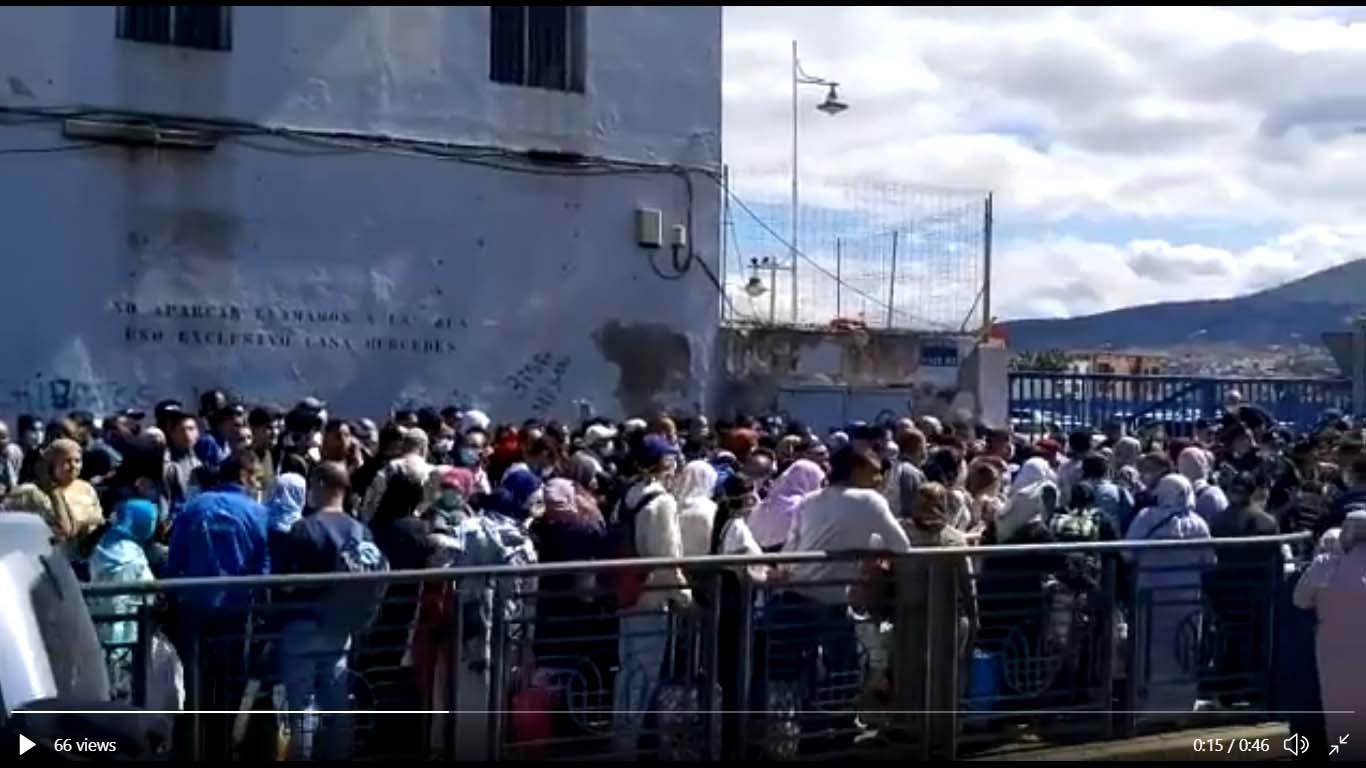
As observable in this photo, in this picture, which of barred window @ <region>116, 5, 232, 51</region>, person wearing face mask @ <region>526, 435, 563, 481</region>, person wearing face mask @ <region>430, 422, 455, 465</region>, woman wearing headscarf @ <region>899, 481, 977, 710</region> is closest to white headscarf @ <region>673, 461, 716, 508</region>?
woman wearing headscarf @ <region>899, 481, 977, 710</region>

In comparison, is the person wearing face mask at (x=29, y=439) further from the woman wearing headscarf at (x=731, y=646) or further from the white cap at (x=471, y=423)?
the woman wearing headscarf at (x=731, y=646)

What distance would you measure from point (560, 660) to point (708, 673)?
0.70 m

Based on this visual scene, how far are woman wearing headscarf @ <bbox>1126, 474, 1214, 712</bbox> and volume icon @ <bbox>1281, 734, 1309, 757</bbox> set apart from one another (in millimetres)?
660

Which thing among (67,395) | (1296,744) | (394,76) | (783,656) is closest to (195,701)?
(783,656)

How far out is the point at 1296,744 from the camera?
8906mm

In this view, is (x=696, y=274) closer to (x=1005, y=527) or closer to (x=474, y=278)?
(x=474, y=278)

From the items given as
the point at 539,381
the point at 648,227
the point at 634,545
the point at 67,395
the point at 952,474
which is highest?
the point at 648,227

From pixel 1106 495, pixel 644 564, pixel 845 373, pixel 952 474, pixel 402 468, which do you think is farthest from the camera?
pixel 845 373

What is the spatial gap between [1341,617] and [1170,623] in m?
1.90

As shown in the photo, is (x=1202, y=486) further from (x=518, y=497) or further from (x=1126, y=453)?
(x=518, y=497)

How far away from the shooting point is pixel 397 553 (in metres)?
8.65

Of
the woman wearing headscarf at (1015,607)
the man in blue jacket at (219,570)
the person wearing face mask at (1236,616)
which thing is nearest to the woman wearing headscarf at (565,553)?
the man in blue jacket at (219,570)

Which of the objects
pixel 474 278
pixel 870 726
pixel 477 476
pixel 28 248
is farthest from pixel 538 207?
pixel 870 726

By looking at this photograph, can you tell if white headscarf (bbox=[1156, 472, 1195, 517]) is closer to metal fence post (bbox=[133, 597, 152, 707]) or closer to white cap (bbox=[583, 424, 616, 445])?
white cap (bbox=[583, 424, 616, 445])
